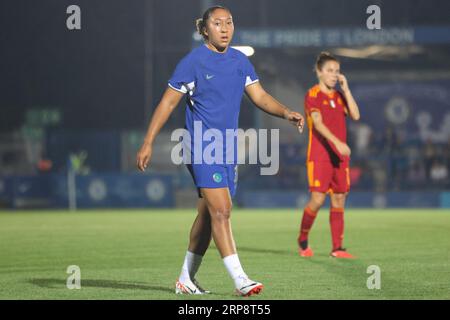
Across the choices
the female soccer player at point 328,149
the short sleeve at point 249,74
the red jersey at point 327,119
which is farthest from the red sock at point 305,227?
the short sleeve at point 249,74

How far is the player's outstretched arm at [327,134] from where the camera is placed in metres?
12.6

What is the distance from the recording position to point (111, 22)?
2360 inches

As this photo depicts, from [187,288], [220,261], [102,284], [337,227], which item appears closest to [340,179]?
[337,227]

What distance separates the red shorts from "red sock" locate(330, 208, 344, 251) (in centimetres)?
27

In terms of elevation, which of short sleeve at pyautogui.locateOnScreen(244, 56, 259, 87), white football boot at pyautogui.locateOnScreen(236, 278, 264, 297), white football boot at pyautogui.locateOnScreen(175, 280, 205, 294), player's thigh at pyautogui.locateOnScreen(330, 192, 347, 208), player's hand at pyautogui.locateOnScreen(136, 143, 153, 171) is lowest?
white football boot at pyautogui.locateOnScreen(175, 280, 205, 294)

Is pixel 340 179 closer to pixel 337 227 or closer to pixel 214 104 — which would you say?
pixel 337 227

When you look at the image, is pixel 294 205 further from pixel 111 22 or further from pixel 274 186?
pixel 111 22

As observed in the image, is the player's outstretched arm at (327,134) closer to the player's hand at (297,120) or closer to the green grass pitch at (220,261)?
the green grass pitch at (220,261)

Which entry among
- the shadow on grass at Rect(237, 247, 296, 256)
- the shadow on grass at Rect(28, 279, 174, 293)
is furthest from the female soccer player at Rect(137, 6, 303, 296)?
the shadow on grass at Rect(237, 247, 296, 256)

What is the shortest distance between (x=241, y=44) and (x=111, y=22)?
2958 centimetres

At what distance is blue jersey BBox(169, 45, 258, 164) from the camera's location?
29.4 ft

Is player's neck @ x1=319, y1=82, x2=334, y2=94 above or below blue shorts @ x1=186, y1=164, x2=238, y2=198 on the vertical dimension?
above

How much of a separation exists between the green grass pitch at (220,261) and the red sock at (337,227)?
247 mm

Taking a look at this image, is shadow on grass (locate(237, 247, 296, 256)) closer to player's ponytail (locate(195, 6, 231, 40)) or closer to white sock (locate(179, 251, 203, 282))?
white sock (locate(179, 251, 203, 282))
